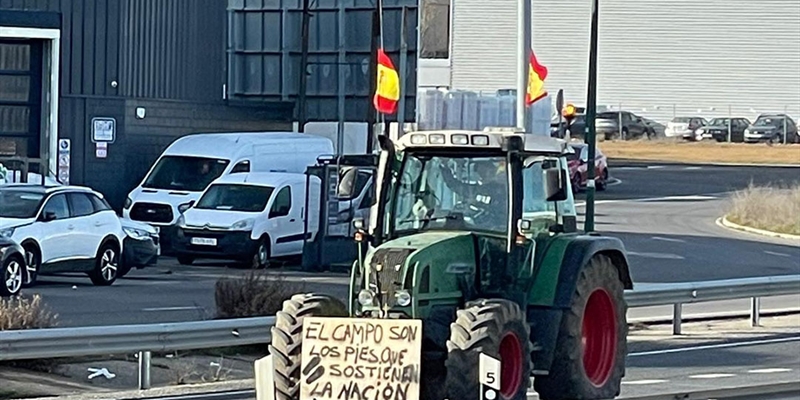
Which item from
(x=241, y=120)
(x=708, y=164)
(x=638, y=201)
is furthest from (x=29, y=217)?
(x=708, y=164)

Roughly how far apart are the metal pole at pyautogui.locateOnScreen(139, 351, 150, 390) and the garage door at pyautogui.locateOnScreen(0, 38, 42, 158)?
23920 millimetres

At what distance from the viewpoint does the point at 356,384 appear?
37.2 ft

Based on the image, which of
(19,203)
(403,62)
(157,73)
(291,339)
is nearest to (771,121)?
(157,73)

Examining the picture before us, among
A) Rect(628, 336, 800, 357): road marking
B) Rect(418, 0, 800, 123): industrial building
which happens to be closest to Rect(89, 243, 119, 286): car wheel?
Rect(628, 336, 800, 357): road marking

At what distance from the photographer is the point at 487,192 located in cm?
1252

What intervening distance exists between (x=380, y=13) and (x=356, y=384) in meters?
24.6

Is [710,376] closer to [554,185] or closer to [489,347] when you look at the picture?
[554,185]

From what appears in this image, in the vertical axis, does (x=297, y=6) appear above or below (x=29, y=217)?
above

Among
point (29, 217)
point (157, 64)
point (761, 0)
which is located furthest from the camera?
point (761, 0)

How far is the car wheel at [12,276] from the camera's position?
22.5 m

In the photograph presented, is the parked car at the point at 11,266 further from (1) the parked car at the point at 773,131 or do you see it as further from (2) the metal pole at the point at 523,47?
(1) the parked car at the point at 773,131

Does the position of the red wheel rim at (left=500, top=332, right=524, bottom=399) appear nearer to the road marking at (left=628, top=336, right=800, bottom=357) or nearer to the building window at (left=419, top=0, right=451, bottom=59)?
the road marking at (left=628, top=336, right=800, bottom=357)

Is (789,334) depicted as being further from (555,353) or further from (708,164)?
(708,164)

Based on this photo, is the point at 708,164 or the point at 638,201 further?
the point at 708,164
